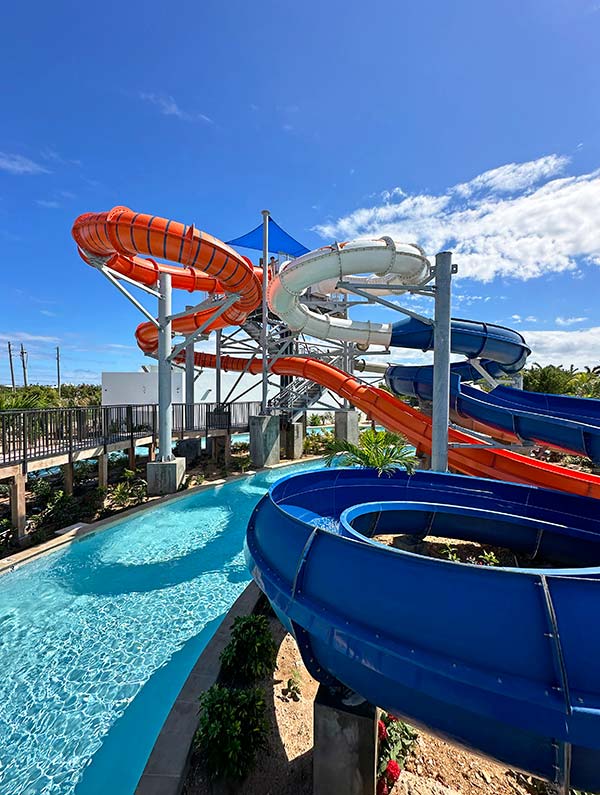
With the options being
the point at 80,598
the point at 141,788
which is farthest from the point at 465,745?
the point at 80,598

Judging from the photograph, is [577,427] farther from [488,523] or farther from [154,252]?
[154,252]

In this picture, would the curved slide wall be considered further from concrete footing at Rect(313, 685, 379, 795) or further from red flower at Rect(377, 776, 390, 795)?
red flower at Rect(377, 776, 390, 795)

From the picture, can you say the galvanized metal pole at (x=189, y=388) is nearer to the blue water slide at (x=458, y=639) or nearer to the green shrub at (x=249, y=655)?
the green shrub at (x=249, y=655)

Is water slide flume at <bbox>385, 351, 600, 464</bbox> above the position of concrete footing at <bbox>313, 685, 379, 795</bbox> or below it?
above

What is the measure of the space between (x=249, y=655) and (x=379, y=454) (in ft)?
10.9

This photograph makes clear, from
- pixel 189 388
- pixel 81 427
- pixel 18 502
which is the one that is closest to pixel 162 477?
pixel 81 427

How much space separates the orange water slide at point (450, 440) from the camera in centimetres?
715

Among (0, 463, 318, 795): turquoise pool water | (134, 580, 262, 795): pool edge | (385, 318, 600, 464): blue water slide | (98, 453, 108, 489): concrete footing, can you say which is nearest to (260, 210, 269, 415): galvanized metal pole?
(385, 318, 600, 464): blue water slide

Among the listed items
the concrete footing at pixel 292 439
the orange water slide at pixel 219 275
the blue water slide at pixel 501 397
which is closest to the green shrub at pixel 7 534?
the orange water slide at pixel 219 275

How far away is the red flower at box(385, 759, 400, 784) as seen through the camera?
295 centimetres

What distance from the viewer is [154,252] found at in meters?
9.43

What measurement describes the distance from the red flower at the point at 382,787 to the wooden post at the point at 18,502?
8.68 m

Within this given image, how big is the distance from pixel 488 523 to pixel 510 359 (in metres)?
6.98

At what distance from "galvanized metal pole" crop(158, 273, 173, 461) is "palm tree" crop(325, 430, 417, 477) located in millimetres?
7142
